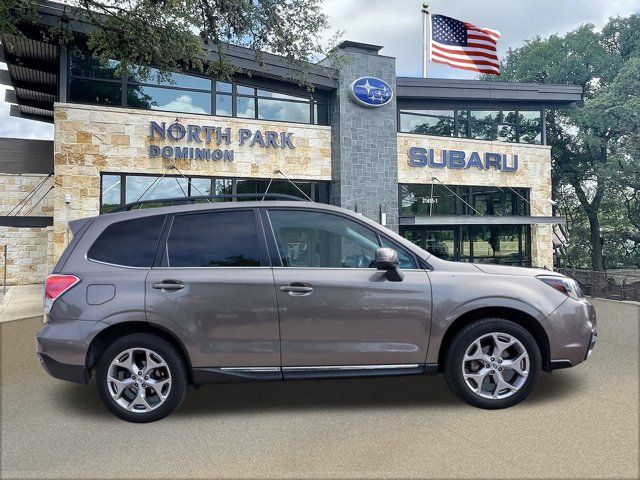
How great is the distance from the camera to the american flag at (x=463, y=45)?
17656mm

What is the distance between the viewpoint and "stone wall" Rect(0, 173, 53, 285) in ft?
57.5

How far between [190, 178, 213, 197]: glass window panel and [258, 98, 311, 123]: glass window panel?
2.66m

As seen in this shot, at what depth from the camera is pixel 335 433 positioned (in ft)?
12.7

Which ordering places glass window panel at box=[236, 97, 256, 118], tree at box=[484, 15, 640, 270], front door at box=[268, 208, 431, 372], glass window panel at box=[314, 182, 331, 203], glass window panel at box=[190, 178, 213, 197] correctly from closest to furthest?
front door at box=[268, 208, 431, 372] < glass window panel at box=[190, 178, 213, 197] < glass window panel at box=[236, 97, 256, 118] < glass window panel at box=[314, 182, 331, 203] < tree at box=[484, 15, 640, 270]

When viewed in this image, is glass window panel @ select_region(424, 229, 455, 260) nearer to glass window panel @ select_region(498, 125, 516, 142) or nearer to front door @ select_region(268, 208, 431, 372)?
glass window panel @ select_region(498, 125, 516, 142)

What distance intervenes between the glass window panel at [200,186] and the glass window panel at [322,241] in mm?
10073

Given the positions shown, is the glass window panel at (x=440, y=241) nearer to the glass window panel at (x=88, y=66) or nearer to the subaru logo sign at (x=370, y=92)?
the subaru logo sign at (x=370, y=92)

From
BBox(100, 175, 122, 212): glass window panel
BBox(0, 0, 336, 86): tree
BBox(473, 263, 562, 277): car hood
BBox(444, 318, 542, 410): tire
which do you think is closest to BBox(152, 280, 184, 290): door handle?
BBox(444, 318, 542, 410): tire

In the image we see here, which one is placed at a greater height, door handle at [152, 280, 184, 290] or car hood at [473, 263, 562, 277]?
car hood at [473, 263, 562, 277]

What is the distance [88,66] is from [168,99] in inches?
82.2

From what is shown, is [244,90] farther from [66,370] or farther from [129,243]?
[66,370]

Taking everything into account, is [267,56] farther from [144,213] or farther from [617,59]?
[617,59]

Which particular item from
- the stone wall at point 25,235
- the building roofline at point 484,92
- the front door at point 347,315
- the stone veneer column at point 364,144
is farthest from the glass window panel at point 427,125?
the front door at point 347,315

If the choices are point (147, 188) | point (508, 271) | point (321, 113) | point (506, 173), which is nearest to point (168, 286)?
point (508, 271)
